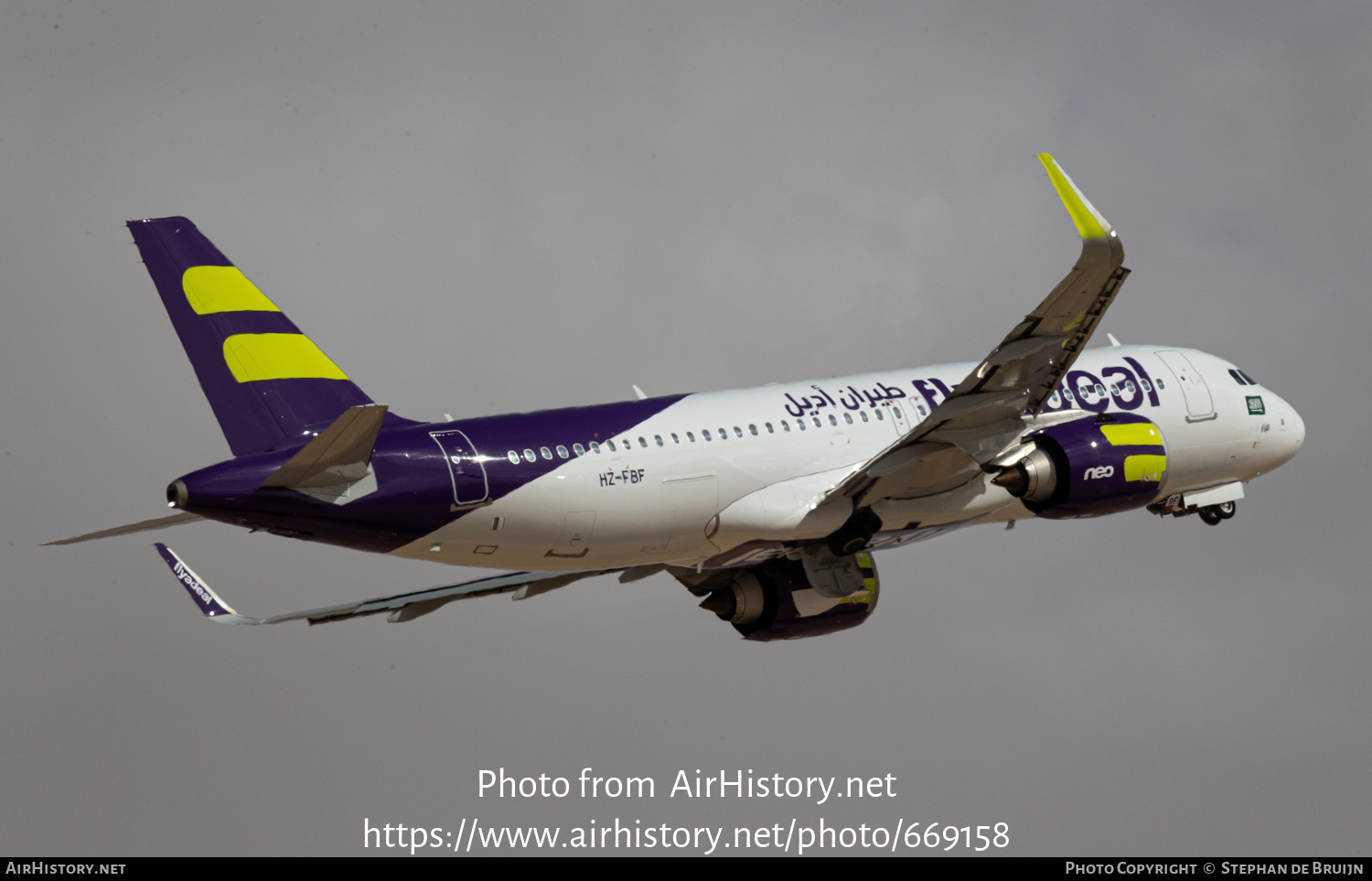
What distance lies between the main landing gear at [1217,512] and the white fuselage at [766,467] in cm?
61

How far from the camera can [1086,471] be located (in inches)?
1218

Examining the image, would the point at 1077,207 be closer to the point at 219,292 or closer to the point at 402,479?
the point at 402,479

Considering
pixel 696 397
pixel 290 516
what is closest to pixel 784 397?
pixel 696 397

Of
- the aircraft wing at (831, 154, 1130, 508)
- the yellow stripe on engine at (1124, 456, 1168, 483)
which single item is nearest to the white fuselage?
the aircraft wing at (831, 154, 1130, 508)

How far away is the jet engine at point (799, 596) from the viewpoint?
1380 inches

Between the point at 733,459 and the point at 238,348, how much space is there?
891 centimetres

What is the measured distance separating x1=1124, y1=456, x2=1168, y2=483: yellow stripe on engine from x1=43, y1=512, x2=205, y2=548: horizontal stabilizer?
1656 centimetres

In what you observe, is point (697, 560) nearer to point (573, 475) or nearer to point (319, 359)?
point (573, 475)

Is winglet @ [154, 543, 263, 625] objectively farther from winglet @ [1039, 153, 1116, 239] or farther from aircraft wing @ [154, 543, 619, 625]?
winglet @ [1039, 153, 1116, 239]

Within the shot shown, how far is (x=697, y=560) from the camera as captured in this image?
32438mm

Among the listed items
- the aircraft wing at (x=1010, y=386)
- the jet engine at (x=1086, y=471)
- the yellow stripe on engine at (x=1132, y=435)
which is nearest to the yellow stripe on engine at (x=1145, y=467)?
the jet engine at (x=1086, y=471)

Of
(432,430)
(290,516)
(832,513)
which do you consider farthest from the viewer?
(832,513)

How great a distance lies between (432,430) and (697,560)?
6.72 metres

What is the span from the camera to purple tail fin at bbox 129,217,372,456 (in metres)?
27.3
